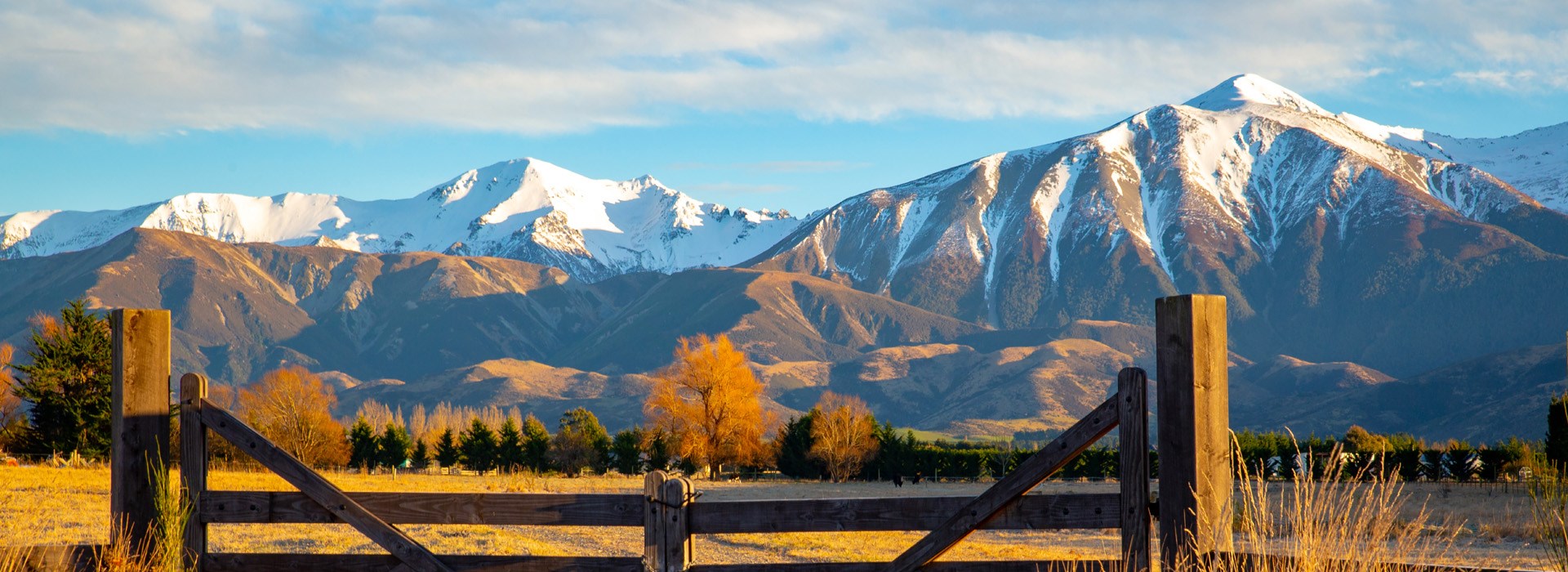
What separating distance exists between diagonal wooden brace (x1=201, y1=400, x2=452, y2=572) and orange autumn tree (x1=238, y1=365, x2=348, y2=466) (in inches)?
1378

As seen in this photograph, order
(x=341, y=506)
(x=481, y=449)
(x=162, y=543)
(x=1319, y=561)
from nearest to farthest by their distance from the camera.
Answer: (x=1319, y=561) < (x=341, y=506) < (x=162, y=543) < (x=481, y=449)

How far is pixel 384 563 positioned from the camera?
6.61 metres

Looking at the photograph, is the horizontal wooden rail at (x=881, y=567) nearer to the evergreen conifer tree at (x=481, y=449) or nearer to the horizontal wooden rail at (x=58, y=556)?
the horizontal wooden rail at (x=58, y=556)

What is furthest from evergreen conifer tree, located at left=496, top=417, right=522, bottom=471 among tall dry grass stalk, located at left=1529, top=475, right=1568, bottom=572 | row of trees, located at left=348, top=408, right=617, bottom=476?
tall dry grass stalk, located at left=1529, top=475, right=1568, bottom=572

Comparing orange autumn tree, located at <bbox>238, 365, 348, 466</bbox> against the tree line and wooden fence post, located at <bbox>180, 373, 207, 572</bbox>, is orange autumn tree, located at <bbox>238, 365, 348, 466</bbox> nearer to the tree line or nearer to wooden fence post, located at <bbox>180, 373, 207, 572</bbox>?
the tree line

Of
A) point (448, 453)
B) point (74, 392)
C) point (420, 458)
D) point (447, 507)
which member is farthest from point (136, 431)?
point (420, 458)

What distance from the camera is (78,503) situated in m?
18.7

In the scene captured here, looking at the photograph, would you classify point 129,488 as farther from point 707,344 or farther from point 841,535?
point 707,344

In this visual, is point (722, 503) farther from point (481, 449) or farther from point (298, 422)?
point (481, 449)

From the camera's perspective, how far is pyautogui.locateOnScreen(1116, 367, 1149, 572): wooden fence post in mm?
5848

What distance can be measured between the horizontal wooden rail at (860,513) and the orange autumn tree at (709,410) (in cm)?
4719

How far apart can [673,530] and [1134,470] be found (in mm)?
2352

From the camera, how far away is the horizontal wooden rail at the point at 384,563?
6496mm

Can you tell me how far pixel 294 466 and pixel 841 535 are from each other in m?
14.4
